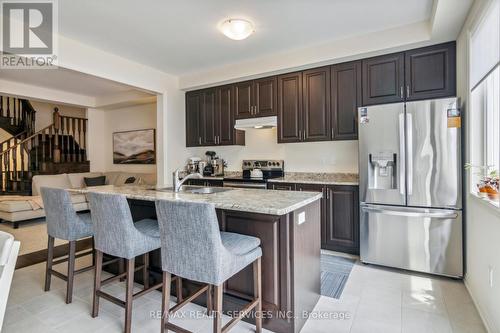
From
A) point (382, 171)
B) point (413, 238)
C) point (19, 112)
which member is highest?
point (19, 112)

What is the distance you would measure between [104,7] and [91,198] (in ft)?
6.11

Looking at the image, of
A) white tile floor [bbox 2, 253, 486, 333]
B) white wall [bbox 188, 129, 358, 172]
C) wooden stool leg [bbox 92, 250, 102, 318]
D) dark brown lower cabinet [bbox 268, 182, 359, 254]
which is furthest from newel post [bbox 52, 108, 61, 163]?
dark brown lower cabinet [bbox 268, 182, 359, 254]

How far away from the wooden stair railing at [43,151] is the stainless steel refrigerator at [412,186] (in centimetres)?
661

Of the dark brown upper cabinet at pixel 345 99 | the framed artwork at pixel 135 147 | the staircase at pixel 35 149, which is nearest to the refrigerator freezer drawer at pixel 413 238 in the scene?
the dark brown upper cabinet at pixel 345 99

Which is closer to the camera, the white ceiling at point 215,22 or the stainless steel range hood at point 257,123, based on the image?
the white ceiling at point 215,22

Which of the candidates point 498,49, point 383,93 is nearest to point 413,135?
point 383,93

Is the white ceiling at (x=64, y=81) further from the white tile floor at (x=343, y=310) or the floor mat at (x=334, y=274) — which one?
the floor mat at (x=334, y=274)

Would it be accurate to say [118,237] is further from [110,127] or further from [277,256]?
[110,127]

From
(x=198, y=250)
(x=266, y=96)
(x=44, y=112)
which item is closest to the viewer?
(x=198, y=250)

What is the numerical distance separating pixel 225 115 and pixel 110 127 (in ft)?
13.0

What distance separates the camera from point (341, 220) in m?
3.42

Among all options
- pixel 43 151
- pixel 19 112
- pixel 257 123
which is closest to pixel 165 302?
pixel 257 123

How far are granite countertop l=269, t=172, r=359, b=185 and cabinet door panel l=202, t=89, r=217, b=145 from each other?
143 cm

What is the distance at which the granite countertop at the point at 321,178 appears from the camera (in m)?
3.51
